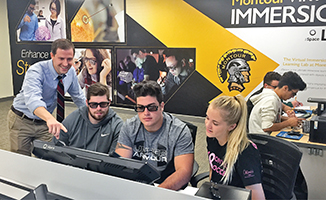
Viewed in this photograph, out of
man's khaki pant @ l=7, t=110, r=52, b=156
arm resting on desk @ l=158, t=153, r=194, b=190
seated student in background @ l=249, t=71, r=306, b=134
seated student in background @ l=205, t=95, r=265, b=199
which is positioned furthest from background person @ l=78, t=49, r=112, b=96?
seated student in background @ l=205, t=95, r=265, b=199

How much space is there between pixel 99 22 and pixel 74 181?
20.8ft

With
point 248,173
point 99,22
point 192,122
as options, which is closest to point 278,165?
point 248,173

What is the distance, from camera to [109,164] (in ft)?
2.99

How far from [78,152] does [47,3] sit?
7161 mm

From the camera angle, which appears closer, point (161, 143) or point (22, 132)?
point (161, 143)

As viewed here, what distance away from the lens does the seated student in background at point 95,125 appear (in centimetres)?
233

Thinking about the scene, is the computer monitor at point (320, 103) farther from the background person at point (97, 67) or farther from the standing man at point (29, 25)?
Answer: the standing man at point (29, 25)

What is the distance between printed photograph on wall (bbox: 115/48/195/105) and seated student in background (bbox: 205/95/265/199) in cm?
418

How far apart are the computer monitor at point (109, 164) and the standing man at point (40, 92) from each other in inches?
62.5

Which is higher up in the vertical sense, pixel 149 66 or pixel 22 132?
pixel 149 66

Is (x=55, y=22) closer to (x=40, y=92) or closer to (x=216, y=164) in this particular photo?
(x=40, y=92)

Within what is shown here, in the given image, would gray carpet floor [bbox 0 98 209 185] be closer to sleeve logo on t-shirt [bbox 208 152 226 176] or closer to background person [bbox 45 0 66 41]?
background person [bbox 45 0 66 41]

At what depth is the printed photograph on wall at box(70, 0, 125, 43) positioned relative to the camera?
6.42 metres

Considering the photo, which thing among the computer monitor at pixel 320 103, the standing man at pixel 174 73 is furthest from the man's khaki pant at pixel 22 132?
the standing man at pixel 174 73
